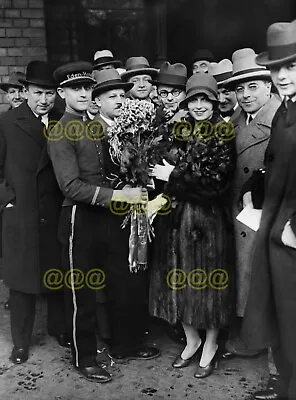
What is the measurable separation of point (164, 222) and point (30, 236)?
42.5 inches

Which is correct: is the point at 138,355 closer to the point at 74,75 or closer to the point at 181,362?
the point at 181,362

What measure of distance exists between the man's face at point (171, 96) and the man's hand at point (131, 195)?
105cm

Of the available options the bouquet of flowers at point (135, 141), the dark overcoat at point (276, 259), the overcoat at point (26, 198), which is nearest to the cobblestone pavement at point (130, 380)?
the overcoat at point (26, 198)

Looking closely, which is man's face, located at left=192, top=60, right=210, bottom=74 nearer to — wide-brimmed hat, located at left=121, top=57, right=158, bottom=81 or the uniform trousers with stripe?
wide-brimmed hat, located at left=121, top=57, right=158, bottom=81

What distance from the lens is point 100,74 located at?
4.57m

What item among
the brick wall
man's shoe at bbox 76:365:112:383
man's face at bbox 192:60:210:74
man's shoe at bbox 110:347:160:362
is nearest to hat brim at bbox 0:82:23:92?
the brick wall

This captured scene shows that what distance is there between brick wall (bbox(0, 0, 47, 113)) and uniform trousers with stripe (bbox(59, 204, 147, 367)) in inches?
119

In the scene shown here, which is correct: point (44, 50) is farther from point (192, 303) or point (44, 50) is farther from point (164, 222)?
point (192, 303)

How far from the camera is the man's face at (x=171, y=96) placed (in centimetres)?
481

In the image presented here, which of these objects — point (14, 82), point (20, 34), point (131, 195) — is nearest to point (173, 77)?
point (131, 195)

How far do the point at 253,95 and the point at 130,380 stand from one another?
222 centimetres

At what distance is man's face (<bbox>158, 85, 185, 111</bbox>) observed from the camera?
4.81 meters

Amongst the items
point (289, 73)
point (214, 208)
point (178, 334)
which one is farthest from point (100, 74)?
point (178, 334)

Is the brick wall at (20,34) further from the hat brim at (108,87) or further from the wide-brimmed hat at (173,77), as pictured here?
the hat brim at (108,87)
